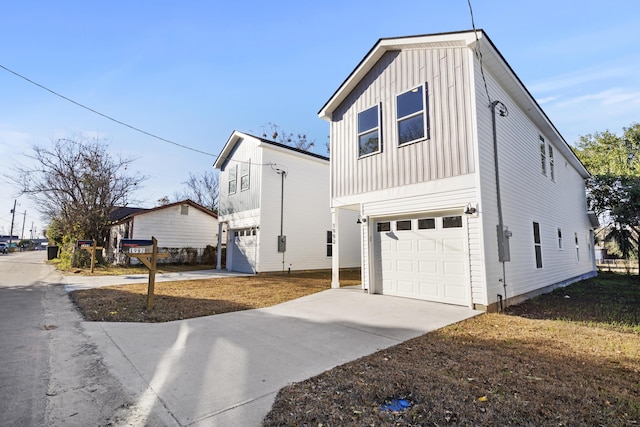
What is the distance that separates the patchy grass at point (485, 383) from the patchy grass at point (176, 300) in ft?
12.9

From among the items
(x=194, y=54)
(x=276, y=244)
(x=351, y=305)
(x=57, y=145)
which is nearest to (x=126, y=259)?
(x=57, y=145)

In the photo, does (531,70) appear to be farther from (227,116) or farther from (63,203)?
(63,203)

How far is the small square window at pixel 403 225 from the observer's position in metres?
8.18

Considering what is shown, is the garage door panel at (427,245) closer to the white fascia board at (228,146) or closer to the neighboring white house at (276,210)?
the neighboring white house at (276,210)

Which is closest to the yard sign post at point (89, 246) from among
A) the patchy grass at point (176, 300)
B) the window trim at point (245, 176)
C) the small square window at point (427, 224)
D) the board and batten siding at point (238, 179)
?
the board and batten siding at point (238, 179)

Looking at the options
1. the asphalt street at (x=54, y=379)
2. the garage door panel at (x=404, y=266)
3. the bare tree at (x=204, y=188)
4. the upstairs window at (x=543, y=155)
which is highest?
the bare tree at (x=204, y=188)

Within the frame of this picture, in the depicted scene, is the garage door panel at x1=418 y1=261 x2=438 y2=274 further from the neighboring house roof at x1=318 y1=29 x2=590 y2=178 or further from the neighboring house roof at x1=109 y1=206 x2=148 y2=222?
the neighboring house roof at x1=109 y1=206 x2=148 y2=222

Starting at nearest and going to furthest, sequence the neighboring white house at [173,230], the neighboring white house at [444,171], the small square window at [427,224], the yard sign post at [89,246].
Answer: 1. the neighboring white house at [444,171]
2. the small square window at [427,224]
3. the yard sign post at [89,246]
4. the neighboring white house at [173,230]

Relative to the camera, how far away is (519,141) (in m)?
9.18

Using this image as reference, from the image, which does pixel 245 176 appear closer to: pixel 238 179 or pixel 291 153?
pixel 238 179

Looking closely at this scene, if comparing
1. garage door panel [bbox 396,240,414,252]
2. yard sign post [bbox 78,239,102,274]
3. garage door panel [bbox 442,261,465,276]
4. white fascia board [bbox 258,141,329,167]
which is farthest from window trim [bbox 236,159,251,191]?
garage door panel [bbox 442,261,465,276]

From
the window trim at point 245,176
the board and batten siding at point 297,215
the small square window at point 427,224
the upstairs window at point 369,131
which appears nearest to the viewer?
the small square window at point 427,224

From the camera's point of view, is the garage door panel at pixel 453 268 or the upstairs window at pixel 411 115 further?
the upstairs window at pixel 411 115

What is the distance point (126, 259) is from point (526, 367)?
20155 millimetres
